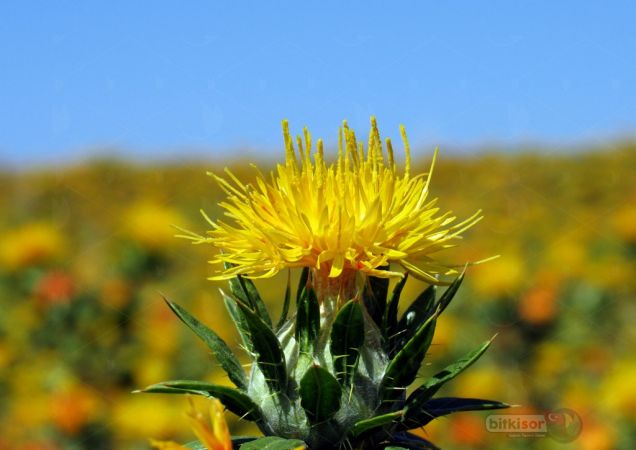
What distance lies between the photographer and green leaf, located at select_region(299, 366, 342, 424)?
1.46 meters

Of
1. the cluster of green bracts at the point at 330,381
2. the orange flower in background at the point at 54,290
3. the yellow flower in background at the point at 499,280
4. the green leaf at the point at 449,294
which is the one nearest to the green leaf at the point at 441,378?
the cluster of green bracts at the point at 330,381

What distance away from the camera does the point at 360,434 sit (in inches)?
59.4

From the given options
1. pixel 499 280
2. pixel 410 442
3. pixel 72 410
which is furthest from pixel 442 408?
pixel 499 280

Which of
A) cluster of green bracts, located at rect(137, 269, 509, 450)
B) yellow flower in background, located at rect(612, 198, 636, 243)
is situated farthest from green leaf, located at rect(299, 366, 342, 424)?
yellow flower in background, located at rect(612, 198, 636, 243)

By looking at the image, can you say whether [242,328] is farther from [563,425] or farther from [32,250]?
[32,250]

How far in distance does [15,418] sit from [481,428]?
3076mm

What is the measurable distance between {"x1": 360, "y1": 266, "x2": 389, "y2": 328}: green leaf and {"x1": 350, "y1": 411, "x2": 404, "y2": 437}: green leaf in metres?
0.23

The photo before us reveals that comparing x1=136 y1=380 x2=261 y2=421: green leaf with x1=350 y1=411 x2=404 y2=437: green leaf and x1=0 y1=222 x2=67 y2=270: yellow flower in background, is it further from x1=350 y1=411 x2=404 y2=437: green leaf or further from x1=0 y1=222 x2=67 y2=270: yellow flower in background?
x1=0 y1=222 x2=67 y2=270: yellow flower in background

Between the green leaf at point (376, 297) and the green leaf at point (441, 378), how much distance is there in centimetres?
17

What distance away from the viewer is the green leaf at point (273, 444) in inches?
56.0

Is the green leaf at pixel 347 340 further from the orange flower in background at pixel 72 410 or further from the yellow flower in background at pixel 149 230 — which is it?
the yellow flower in background at pixel 149 230

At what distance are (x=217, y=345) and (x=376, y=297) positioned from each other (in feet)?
1.12

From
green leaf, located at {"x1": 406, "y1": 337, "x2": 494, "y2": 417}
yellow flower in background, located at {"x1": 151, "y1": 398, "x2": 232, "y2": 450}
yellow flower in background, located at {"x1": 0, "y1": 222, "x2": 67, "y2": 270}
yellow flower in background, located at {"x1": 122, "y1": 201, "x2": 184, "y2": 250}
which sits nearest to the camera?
yellow flower in background, located at {"x1": 151, "y1": 398, "x2": 232, "y2": 450}

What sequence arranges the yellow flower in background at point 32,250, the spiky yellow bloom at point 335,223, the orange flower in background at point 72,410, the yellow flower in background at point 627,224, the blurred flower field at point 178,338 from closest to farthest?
the spiky yellow bloom at point 335,223, the orange flower in background at point 72,410, the blurred flower field at point 178,338, the yellow flower in background at point 32,250, the yellow flower in background at point 627,224
